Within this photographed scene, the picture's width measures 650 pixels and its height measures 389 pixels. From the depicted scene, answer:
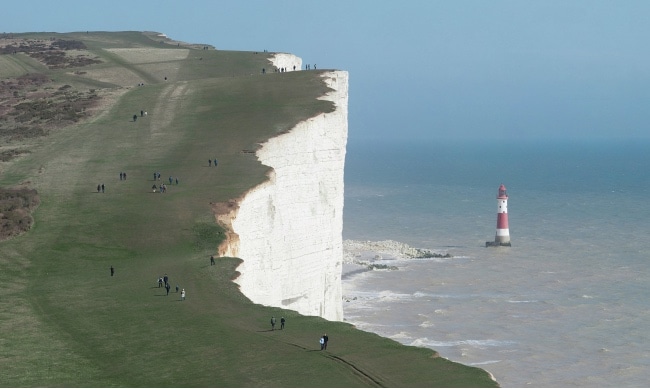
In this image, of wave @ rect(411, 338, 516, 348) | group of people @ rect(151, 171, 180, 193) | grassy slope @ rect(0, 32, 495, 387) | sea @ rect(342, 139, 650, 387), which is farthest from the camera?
wave @ rect(411, 338, 516, 348)

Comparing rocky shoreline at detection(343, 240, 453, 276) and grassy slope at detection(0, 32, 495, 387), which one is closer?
grassy slope at detection(0, 32, 495, 387)

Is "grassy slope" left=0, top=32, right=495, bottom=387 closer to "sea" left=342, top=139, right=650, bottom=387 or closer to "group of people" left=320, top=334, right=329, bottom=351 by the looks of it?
"group of people" left=320, top=334, right=329, bottom=351

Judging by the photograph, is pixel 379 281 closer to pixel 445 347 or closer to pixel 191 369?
pixel 445 347

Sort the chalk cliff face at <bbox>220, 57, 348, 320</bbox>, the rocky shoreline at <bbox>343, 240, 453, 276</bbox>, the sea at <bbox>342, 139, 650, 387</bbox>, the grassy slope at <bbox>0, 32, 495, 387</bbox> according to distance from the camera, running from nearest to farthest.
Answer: the grassy slope at <bbox>0, 32, 495, 387</bbox>, the chalk cliff face at <bbox>220, 57, 348, 320</bbox>, the sea at <bbox>342, 139, 650, 387</bbox>, the rocky shoreline at <bbox>343, 240, 453, 276</bbox>

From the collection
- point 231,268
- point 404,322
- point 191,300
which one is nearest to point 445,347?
point 404,322

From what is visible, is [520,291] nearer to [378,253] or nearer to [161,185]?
[378,253]

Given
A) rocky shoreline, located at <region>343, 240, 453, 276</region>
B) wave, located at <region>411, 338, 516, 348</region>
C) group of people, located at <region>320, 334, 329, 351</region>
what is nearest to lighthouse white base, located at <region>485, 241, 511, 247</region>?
rocky shoreline, located at <region>343, 240, 453, 276</region>

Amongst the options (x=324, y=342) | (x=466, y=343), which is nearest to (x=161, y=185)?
(x=466, y=343)

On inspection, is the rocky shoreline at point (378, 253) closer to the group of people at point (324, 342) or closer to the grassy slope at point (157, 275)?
the grassy slope at point (157, 275)
